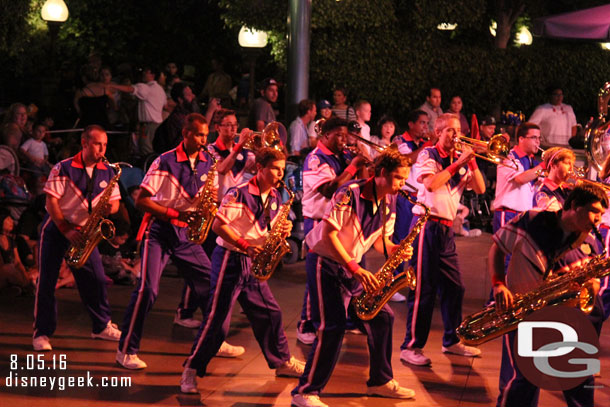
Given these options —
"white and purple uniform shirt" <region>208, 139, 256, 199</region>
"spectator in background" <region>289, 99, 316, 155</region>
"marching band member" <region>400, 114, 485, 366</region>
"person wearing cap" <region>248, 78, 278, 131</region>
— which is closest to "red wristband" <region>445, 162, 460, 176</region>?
"marching band member" <region>400, 114, 485, 366</region>

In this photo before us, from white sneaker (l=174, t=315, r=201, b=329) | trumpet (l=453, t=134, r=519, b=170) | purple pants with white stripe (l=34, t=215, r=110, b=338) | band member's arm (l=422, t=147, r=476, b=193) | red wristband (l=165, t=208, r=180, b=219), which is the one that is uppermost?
trumpet (l=453, t=134, r=519, b=170)

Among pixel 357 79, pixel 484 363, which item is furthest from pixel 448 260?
pixel 357 79

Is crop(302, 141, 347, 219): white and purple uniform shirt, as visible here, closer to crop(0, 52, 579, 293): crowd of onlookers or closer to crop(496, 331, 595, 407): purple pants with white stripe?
crop(0, 52, 579, 293): crowd of onlookers

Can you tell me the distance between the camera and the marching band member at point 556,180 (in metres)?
7.62

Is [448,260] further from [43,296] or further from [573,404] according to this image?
[43,296]

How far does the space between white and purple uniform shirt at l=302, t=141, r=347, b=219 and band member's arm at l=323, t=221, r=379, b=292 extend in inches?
70.7

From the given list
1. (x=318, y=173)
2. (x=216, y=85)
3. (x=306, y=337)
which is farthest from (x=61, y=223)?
(x=216, y=85)

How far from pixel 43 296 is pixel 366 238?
3.05m

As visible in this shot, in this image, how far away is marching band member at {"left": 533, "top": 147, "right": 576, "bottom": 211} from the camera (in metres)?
7.62

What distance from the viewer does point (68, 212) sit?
8102 millimetres

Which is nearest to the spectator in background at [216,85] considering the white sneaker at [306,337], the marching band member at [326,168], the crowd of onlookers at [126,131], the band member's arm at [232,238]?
the crowd of onlookers at [126,131]

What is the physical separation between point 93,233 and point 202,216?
0.95 meters

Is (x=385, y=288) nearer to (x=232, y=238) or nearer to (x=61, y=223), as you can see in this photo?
(x=232, y=238)

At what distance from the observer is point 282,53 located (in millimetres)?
16516
